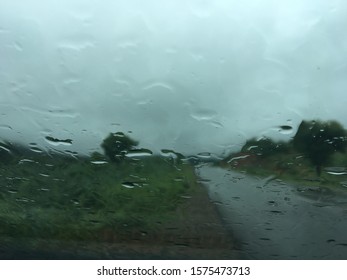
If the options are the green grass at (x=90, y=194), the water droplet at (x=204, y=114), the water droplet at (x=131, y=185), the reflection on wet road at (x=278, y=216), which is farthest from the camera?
the water droplet at (x=204, y=114)

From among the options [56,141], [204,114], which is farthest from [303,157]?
[56,141]

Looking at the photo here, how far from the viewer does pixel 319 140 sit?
21.6ft

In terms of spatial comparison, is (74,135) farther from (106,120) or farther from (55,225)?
(55,225)

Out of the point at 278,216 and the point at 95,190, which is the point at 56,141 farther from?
the point at 278,216

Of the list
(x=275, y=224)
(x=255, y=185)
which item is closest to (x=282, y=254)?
(x=275, y=224)

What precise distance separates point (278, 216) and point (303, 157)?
696mm

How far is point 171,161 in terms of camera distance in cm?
674

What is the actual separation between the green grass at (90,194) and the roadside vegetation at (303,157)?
666 millimetres

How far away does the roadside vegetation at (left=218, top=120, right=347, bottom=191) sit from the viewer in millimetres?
6578

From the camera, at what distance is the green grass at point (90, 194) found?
641 cm

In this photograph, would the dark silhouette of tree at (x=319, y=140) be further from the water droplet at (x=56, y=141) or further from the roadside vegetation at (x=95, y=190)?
the water droplet at (x=56, y=141)

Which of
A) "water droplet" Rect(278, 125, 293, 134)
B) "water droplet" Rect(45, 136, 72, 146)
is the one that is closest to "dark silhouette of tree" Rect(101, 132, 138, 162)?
"water droplet" Rect(45, 136, 72, 146)

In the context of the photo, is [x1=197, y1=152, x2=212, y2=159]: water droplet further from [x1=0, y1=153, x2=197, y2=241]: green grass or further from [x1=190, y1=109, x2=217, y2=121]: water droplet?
[x1=190, y1=109, x2=217, y2=121]: water droplet

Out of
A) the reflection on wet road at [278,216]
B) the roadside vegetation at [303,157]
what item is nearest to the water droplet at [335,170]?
the roadside vegetation at [303,157]
